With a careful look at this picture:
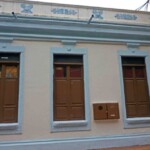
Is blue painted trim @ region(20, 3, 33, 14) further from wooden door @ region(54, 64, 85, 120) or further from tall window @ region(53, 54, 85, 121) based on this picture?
wooden door @ region(54, 64, 85, 120)

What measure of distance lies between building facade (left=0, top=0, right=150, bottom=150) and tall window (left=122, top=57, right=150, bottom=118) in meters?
0.01

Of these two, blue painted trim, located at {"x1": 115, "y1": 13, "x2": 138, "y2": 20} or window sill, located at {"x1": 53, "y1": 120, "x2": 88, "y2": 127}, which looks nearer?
window sill, located at {"x1": 53, "y1": 120, "x2": 88, "y2": 127}

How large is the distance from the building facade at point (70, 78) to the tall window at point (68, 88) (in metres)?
0.03

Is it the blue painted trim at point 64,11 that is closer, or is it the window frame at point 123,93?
the window frame at point 123,93

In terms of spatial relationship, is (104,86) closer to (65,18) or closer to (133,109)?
(133,109)

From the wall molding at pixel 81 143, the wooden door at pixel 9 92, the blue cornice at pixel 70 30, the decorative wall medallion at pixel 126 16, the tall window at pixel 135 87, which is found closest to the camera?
the wall molding at pixel 81 143

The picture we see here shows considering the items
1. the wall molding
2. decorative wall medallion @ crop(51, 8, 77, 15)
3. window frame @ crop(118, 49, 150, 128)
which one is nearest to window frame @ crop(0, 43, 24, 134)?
the wall molding

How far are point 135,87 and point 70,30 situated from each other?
3.22 m

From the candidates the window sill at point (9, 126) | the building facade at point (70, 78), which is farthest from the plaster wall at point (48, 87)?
the window sill at point (9, 126)

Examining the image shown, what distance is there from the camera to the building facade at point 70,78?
6012 millimetres

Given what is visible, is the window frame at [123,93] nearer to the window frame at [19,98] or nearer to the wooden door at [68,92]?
the wooden door at [68,92]

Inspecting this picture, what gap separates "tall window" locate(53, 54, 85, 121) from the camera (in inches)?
251

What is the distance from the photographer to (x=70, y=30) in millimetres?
6754

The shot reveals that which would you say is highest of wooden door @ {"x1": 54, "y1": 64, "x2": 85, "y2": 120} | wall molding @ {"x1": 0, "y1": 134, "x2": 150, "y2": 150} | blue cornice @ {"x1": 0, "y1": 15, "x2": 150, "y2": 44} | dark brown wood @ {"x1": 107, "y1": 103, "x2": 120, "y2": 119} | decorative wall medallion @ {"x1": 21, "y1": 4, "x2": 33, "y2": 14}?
decorative wall medallion @ {"x1": 21, "y1": 4, "x2": 33, "y2": 14}
